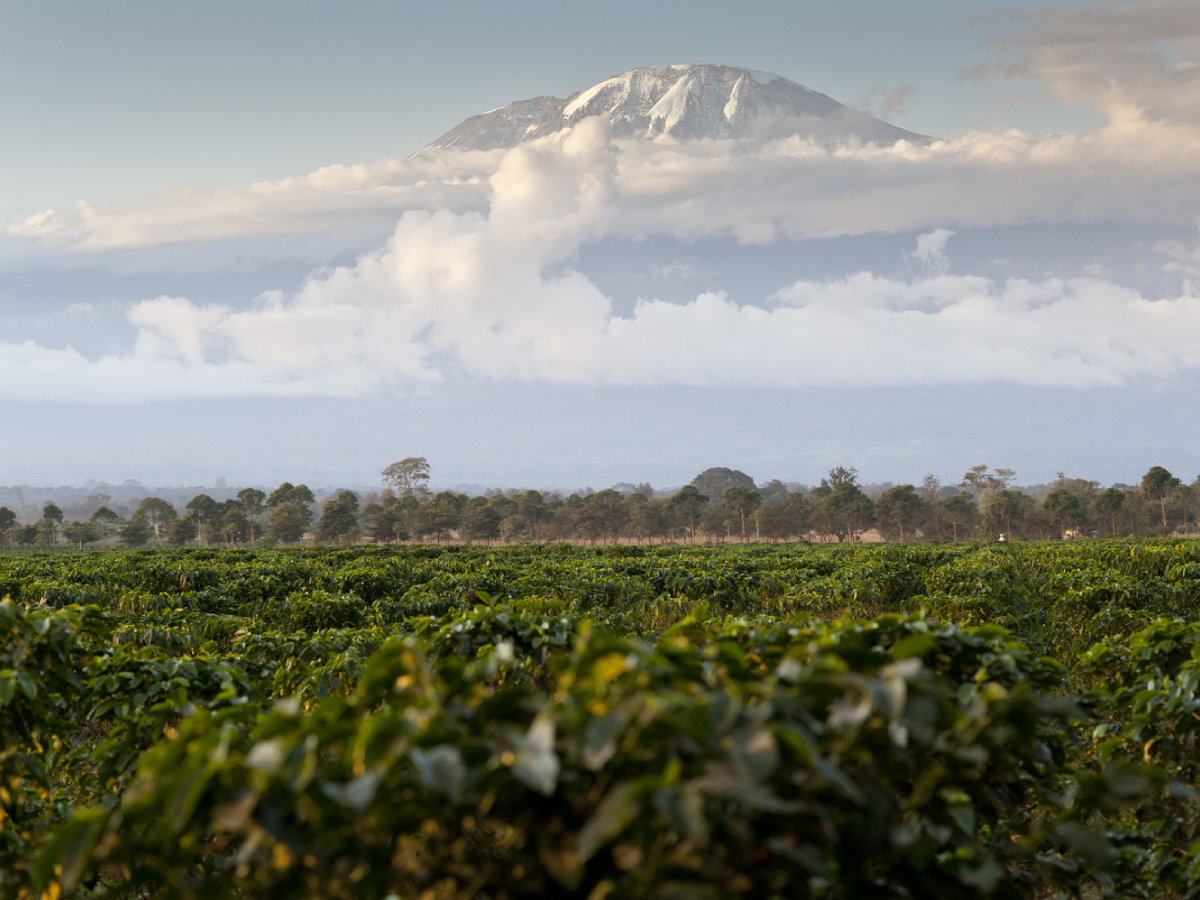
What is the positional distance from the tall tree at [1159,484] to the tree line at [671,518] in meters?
0.16

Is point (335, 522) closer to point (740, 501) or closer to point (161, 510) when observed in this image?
point (161, 510)

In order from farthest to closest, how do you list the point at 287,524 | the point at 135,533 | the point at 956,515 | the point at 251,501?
the point at 251,501 < the point at 956,515 < the point at 135,533 < the point at 287,524

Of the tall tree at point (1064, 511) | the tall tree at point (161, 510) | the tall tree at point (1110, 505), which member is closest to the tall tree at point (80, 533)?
the tall tree at point (161, 510)

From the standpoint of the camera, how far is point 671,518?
108m

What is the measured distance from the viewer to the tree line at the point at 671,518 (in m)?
86.4

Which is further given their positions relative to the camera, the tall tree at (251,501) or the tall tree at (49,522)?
the tall tree at (251,501)

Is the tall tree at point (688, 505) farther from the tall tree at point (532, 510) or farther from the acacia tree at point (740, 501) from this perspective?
the tall tree at point (532, 510)

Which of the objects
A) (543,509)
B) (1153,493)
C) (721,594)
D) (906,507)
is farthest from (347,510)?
(1153,493)

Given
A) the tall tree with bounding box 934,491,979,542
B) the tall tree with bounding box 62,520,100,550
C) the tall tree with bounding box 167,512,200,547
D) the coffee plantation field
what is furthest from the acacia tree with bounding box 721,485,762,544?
the coffee plantation field

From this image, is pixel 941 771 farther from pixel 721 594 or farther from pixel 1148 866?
pixel 721 594

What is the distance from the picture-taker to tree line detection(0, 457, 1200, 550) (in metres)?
86.4

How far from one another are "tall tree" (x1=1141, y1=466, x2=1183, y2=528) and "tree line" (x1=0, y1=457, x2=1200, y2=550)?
0.51 ft

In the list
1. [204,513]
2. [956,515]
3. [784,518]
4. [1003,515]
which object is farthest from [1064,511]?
[204,513]

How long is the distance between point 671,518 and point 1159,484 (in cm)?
5711
